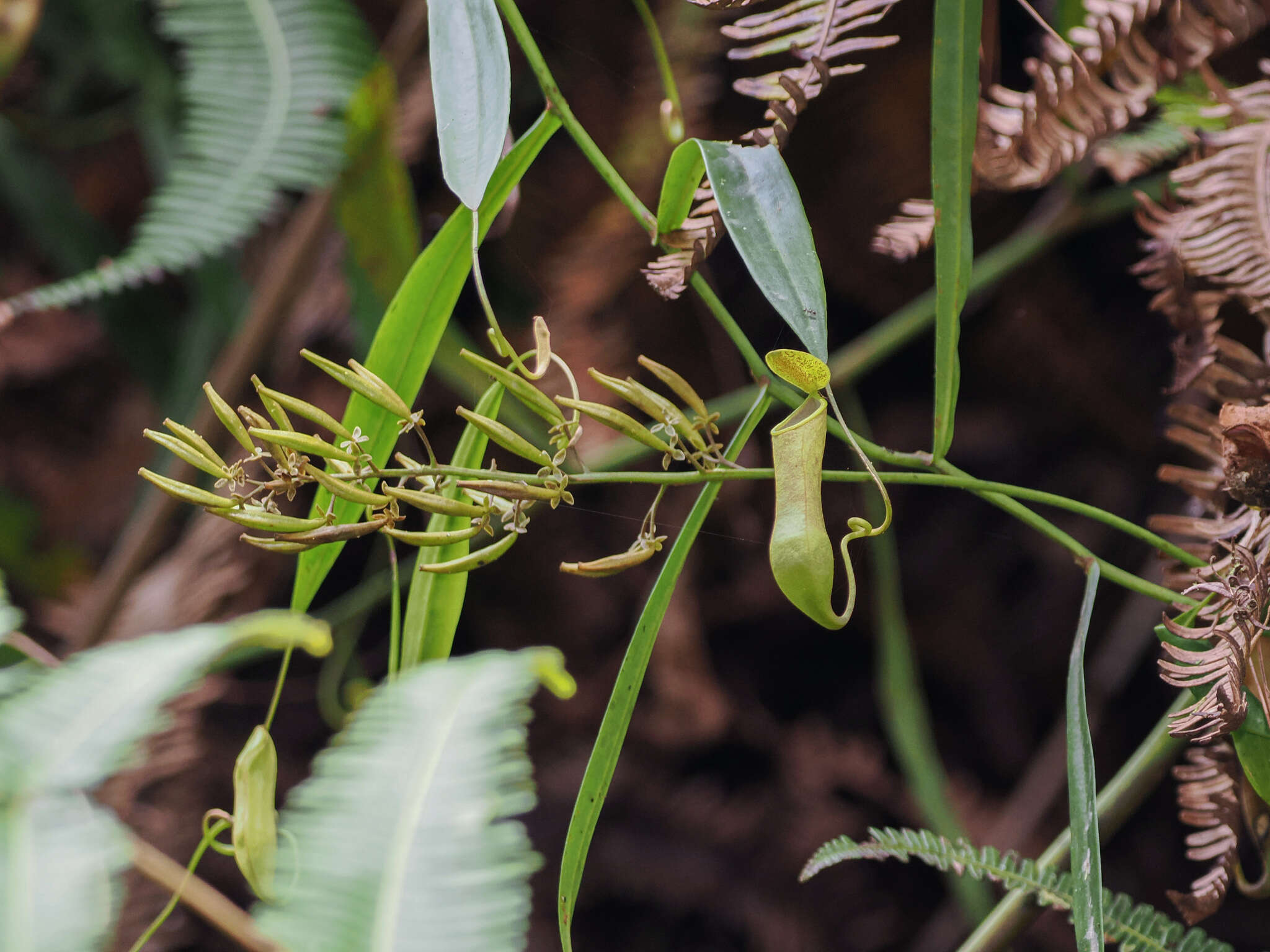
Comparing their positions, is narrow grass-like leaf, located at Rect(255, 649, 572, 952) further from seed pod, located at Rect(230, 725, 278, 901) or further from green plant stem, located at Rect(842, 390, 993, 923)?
green plant stem, located at Rect(842, 390, 993, 923)

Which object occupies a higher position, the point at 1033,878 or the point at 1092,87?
the point at 1092,87

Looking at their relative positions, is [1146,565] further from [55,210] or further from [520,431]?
[55,210]

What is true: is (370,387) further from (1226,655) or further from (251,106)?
(251,106)

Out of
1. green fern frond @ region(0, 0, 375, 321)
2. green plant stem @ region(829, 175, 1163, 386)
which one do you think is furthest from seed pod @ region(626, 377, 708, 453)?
green fern frond @ region(0, 0, 375, 321)

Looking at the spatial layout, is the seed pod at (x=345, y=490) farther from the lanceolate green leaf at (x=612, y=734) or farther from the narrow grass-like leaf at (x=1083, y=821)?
the narrow grass-like leaf at (x=1083, y=821)

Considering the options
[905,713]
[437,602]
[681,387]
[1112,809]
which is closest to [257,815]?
[437,602]

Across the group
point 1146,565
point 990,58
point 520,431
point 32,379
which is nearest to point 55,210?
point 32,379

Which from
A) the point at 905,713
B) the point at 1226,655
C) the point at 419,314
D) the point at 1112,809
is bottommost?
the point at 905,713

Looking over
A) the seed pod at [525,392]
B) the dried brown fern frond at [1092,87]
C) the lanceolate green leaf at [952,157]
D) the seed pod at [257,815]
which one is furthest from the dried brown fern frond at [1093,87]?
the seed pod at [257,815]
